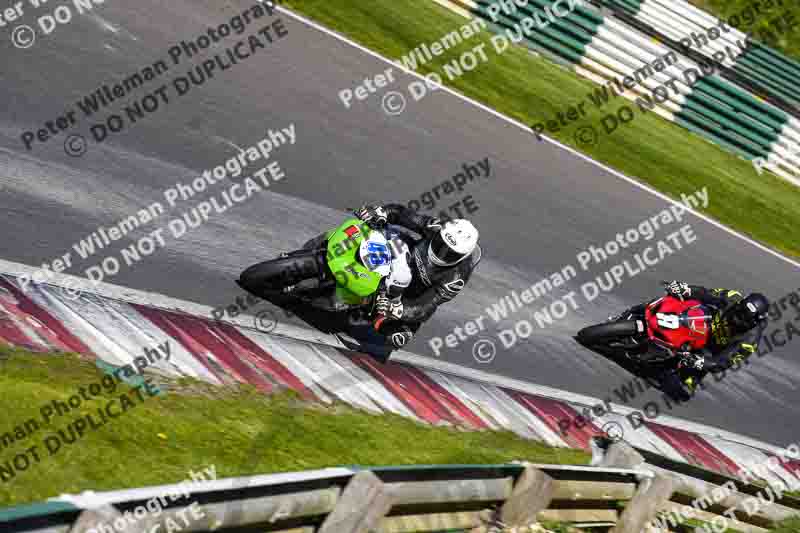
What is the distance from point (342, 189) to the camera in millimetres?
11680

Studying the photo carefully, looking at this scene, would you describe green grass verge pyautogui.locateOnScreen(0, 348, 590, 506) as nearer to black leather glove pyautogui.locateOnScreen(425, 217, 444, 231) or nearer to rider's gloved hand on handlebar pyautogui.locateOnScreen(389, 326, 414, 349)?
rider's gloved hand on handlebar pyautogui.locateOnScreen(389, 326, 414, 349)

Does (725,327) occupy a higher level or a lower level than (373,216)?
lower

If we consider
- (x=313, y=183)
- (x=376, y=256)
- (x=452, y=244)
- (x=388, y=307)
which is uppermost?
(x=313, y=183)

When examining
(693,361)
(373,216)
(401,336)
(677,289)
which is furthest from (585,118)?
(401,336)

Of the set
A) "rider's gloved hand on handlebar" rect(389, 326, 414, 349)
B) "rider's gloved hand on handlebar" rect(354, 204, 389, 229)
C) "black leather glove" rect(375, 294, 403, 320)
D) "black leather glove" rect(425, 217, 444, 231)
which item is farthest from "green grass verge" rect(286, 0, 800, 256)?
"black leather glove" rect(375, 294, 403, 320)

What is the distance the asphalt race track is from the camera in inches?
372

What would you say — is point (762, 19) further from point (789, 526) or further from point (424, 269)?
point (424, 269)

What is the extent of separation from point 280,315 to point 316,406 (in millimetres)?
1358

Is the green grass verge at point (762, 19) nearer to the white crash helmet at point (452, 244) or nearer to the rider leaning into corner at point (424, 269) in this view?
the rider leaning into corner at point (424, 269)

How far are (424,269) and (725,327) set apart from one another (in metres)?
4.41

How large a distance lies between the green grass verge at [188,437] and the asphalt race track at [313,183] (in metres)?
1.56

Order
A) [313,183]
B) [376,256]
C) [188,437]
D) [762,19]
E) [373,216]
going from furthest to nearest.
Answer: [762,19], [313,183], [373,216], [376,256], [188,437]

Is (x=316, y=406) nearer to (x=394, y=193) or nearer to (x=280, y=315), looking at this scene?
(x=280, y=315)

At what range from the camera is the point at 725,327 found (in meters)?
11.4
